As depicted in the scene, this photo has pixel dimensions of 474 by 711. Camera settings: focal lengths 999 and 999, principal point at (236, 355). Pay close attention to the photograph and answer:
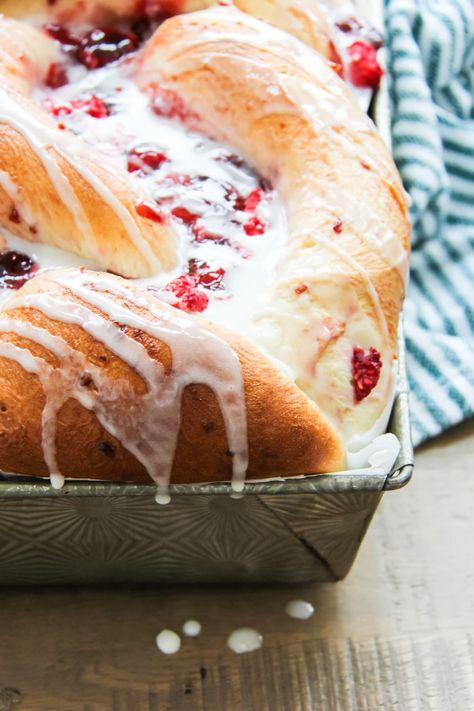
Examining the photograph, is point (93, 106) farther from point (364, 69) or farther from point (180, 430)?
point (180, 430)

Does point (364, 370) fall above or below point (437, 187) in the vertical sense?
above

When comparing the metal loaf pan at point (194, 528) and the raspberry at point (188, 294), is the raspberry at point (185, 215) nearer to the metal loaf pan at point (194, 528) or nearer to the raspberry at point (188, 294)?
the raspberry at point (188, 294)

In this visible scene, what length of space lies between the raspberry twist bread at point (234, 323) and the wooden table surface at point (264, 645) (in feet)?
1.25

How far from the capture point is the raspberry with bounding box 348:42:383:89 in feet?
6.07

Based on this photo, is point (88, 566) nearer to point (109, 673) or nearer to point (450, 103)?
point (109, 673)

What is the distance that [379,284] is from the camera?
1466 mm

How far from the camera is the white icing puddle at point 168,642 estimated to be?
61.5 inches

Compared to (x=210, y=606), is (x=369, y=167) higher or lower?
higher

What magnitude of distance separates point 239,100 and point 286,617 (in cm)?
85

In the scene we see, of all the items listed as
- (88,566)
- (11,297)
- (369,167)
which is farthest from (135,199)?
(88,566)

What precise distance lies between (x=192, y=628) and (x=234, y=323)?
52 cm

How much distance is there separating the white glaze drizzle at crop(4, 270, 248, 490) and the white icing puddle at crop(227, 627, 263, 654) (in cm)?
40

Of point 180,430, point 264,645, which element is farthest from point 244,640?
point 180,430

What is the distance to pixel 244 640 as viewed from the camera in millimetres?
1576
